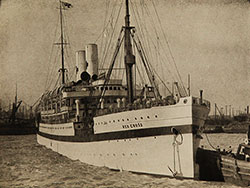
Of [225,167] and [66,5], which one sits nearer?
[66,5]

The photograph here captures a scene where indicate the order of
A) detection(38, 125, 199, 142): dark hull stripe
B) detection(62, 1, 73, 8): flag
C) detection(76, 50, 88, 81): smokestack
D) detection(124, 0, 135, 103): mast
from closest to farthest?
1. detection(38, 125, 199, 142): dark hull stripe
2. detection(62, 1, 73, 8): flag
3. detection(124, 0, 135, 103): mast
4. detection(76, 50, 88, 81): smokestack

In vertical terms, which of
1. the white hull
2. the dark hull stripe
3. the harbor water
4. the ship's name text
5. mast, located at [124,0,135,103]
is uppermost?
mast, located at [124,0,135,103]

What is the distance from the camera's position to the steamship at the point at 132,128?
9.23 m

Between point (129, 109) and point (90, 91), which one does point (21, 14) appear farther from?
point (90, 91)

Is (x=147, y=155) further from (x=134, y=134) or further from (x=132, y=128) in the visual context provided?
(x=132, y=128)

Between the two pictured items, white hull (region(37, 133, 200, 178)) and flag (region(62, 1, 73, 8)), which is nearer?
white hull (region(37, 133, 200, 178))

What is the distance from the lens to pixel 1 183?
8.57 metres

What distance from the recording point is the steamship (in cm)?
923

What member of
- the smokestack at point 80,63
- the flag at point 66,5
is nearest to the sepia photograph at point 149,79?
the flag at point 66,5

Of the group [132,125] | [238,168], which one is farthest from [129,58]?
[238,168]

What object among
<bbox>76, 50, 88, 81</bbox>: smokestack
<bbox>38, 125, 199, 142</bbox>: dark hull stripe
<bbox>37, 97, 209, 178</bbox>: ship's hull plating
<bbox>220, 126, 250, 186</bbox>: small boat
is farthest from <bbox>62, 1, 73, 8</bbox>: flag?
<bbox>220, 126, 250, 186</bbox>: small boat

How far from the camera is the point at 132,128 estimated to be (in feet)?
33.2

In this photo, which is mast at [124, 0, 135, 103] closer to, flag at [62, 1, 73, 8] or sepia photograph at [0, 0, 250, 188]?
sepia photograph at [0, 0, 250, 188]

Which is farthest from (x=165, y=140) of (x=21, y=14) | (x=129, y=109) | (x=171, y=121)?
(x=21, y=14)
